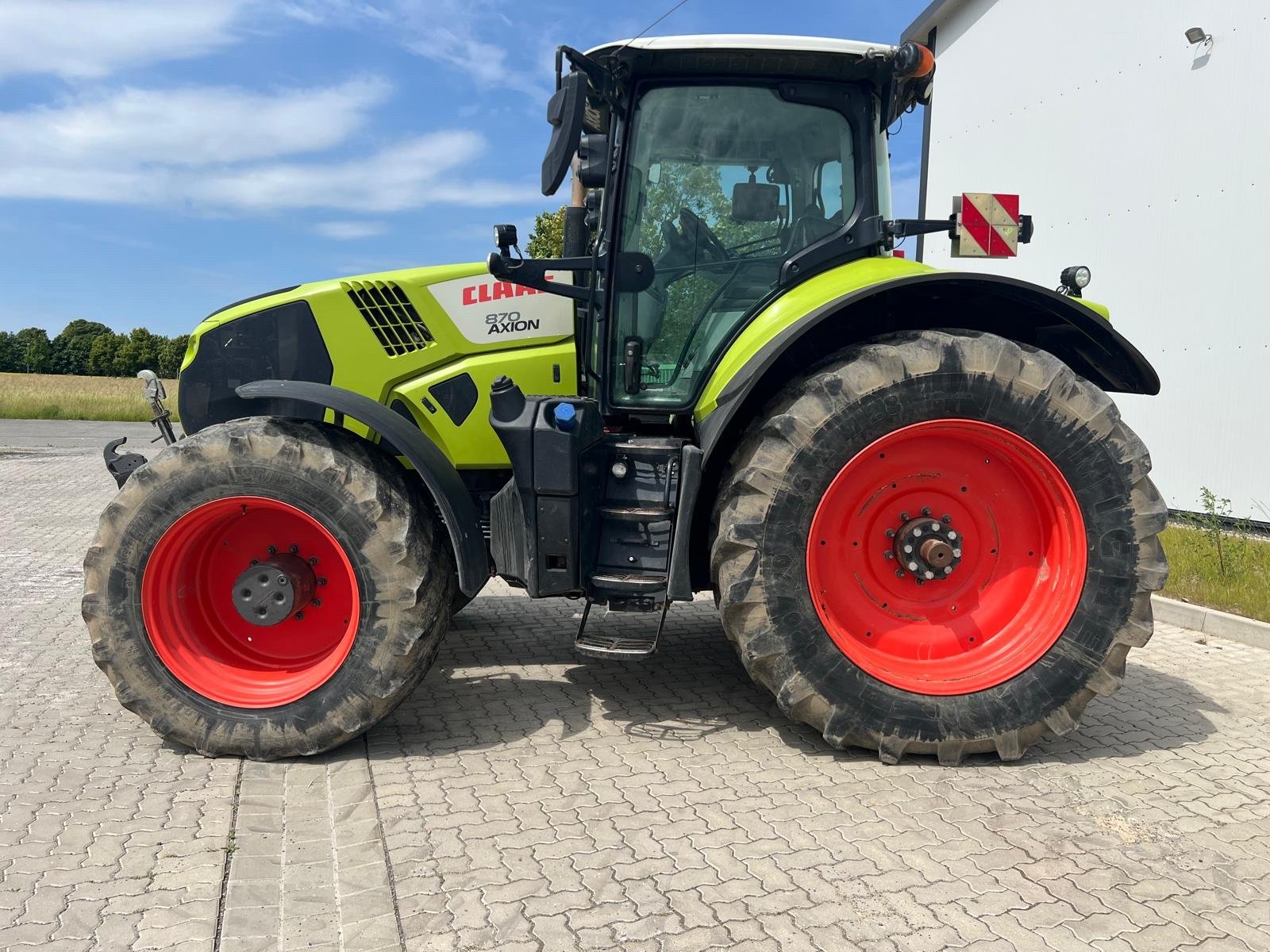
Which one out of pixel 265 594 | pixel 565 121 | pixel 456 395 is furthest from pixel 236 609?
pixel 565 121

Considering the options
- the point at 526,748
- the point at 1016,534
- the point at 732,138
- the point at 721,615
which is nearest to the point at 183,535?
the point at 526,748

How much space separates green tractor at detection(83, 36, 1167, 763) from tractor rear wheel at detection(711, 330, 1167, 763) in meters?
0.01

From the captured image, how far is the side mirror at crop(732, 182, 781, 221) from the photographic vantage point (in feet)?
12.2

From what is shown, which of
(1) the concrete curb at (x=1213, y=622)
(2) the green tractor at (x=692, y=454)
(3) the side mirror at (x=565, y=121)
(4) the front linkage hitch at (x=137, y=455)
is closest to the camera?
(3) the side mirror at (x=565, y=121)

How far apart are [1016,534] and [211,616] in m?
3.18

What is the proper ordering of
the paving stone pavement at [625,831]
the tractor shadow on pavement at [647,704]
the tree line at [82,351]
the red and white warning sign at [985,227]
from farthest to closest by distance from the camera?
the tree line at [82,351]
the red and white warning sign at [985,227]
the tractor shadow on pavement at [647,704]
the paving stone pavement at [625,831]

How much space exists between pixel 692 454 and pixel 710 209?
102 centimetres

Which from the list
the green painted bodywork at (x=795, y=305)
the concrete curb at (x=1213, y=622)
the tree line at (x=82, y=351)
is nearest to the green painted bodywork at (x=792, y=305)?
the green painted bodywork at (x=795, y=305)

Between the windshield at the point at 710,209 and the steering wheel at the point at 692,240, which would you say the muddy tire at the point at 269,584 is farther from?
the steering wheel at the point at 692,240

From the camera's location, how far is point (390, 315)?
387 centimetres

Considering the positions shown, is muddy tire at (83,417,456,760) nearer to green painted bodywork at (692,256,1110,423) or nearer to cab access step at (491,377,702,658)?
cab access step at (491,377,702,658)

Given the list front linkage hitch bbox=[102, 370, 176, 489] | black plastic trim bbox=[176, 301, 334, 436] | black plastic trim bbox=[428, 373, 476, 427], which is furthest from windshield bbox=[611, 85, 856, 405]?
front linkage hitch bbox=[102, 370, 176, 489]

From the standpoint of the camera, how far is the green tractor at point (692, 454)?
3.38 m

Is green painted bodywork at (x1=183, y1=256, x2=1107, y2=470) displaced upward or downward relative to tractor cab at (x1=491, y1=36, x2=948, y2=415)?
downward
